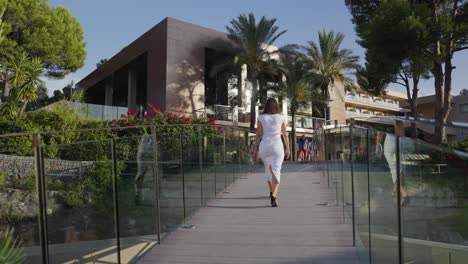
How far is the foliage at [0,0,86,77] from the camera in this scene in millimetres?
26578

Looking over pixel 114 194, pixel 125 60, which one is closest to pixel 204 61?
pixel 125 60

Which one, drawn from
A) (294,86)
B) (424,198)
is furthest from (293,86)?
(424,198)

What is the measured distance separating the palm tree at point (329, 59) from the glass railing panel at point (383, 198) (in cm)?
2888

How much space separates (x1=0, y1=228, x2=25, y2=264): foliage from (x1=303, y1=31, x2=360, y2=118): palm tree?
29.1 meters

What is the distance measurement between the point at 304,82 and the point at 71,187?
25.8 meters

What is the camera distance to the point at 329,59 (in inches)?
1304

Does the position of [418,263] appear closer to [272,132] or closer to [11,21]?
[272,132]

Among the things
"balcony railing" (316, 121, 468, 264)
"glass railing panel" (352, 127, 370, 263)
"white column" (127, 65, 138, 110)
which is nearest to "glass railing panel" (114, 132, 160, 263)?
"glass railing panel" (352, 127, 370, 263)

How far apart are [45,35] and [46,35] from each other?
0.07 m

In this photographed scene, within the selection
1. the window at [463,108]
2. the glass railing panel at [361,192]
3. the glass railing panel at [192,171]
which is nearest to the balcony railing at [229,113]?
the glass railing panel at [192,171]

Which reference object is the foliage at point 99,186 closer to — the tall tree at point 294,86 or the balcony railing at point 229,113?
the balcony railing at point 229,113

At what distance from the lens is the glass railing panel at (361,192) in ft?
14.3

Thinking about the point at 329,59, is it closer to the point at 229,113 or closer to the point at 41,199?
the point at 229,113

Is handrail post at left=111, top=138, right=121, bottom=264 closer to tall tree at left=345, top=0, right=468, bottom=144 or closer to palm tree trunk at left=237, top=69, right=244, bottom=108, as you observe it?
tall tree at left=345, top=0, right=468, bottom=144
